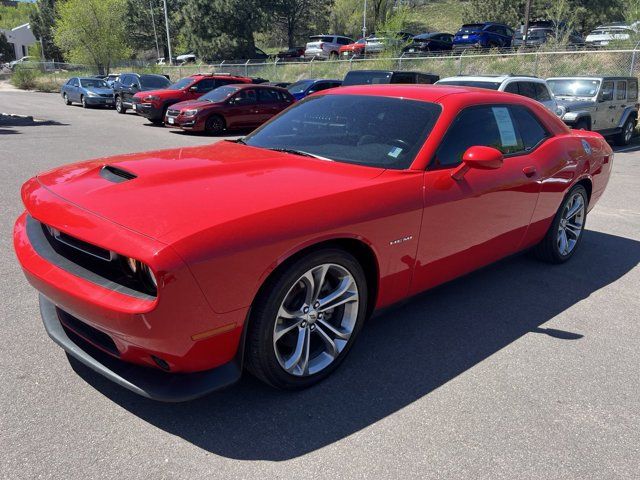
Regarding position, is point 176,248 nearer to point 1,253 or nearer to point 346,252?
point 346,252

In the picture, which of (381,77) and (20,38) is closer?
(381,77)

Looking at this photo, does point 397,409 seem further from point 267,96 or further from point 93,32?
point 93,32

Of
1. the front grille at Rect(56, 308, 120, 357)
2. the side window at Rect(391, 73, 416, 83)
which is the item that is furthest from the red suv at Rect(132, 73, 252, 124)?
the front grille at Rect(56, 308, 120, 357)

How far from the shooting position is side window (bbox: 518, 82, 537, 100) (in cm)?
1022

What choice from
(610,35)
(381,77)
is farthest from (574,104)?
(610,35)

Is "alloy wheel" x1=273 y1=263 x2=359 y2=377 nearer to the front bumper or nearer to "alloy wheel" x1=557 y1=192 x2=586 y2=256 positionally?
the front bumper

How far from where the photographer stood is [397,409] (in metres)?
2.64

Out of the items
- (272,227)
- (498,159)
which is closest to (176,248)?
(272,227)

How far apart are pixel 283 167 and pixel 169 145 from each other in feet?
32.4

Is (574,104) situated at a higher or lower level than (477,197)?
lower

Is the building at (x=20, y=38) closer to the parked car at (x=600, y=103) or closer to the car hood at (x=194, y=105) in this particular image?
the car hood at (x=194, y=105)

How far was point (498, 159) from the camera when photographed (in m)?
3.15

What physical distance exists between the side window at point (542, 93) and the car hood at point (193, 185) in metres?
9.15

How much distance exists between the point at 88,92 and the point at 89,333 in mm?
23800
